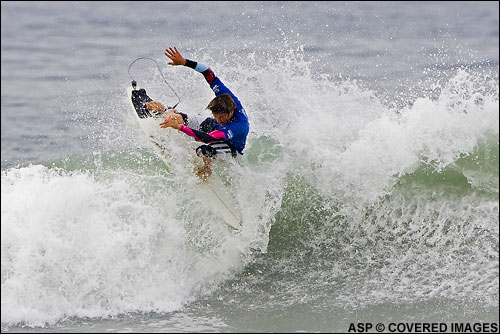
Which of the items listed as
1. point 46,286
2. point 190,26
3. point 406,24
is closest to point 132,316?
point 46,286

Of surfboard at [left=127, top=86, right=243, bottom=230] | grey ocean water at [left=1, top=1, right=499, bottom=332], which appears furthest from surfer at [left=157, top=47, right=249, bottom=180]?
grey ocean water at [left=1, top=1, right=499, bottom=332]

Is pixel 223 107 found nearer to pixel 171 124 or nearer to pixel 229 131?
pixel 229 131

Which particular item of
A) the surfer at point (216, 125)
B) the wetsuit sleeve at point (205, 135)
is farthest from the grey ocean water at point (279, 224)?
the wetsuit sleeve at point (205, 135)

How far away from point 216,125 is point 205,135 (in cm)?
38

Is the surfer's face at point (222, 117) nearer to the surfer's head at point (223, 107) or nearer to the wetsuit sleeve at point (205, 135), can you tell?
the surfer's head at point (223, 107)

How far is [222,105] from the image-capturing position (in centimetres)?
693

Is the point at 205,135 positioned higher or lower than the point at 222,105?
lower

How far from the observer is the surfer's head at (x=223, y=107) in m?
6.93

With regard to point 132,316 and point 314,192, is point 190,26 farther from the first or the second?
point 132,316

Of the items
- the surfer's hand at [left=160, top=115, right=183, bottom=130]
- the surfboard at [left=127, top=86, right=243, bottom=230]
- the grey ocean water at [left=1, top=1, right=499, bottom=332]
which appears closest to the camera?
the grey ocean water at [left=1, top=1, right=499, bottom=332]

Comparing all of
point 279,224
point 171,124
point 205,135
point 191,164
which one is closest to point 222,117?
point 205,135

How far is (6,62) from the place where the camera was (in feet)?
61.5

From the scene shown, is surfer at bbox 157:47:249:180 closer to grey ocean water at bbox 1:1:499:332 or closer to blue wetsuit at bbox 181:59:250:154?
blue wetsuit at bbox 181:59:250:154

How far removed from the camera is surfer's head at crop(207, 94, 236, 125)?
6934 millimetres
